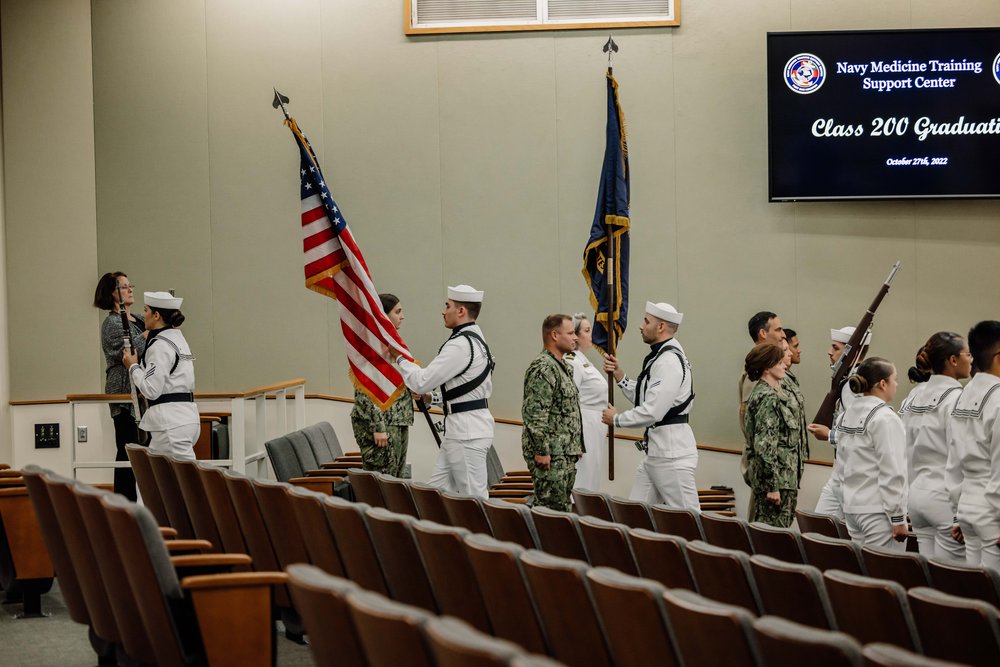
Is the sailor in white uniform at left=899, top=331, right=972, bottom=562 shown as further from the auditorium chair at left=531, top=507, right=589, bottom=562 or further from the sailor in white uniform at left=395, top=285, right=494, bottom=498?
the sailor in white uniform at left=395, top=285, right=494, bottom=498

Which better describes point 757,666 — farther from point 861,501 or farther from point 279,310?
point 279,310

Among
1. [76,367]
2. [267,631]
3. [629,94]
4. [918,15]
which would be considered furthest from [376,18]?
[267,631]

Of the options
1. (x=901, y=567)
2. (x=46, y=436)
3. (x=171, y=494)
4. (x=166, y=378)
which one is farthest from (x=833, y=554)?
(x=46, y=436)

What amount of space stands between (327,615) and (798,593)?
1168 mm

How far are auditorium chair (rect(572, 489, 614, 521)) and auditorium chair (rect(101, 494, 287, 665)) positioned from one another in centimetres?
195

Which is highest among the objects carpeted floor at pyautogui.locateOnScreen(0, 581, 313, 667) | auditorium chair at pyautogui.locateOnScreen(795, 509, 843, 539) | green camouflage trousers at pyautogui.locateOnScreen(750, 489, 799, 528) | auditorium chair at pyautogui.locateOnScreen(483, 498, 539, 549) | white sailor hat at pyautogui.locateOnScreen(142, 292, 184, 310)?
white sailor hat at pyautogui.locateOnScreen(142, 292, 184, 310)

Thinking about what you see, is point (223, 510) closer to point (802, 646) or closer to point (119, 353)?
point (802, 646)

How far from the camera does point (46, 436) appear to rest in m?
7.43

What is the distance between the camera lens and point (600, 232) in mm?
6426

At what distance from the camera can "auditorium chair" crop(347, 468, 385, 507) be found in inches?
182

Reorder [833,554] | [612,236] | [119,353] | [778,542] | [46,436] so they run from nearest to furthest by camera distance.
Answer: [833,554], [778,542], [612,236], [119,353], [46,436]

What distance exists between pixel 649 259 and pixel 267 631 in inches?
225

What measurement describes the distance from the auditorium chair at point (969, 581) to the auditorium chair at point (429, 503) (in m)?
1.74

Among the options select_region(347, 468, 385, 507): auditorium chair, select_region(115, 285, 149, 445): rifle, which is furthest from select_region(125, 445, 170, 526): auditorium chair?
select_region(115, 285, 149, 445): rifle
